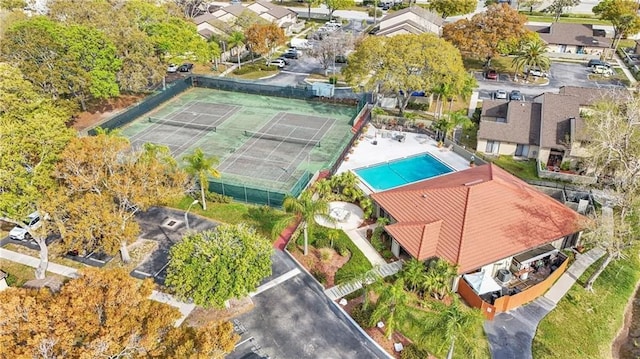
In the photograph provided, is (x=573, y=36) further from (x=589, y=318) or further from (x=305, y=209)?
(x=305, y=209)

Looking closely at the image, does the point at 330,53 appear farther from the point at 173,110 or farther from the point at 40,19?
the point at 40,19

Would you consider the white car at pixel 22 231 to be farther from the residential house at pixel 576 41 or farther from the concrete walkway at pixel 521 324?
the residential house at pixel 576 41

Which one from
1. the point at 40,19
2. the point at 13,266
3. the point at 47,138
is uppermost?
the point at 40,19

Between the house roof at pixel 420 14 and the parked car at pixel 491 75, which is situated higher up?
the house roof at pixel 420 14

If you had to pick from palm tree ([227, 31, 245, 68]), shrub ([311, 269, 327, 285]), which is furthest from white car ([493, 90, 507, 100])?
shrub ([311, 269, 327, 285])

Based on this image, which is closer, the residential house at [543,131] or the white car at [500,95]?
the residential house at [543,131]

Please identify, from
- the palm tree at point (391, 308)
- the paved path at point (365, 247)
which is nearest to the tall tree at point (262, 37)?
the paved path at point (365, 247)

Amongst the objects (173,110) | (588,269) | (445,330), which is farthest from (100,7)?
(588,269)
